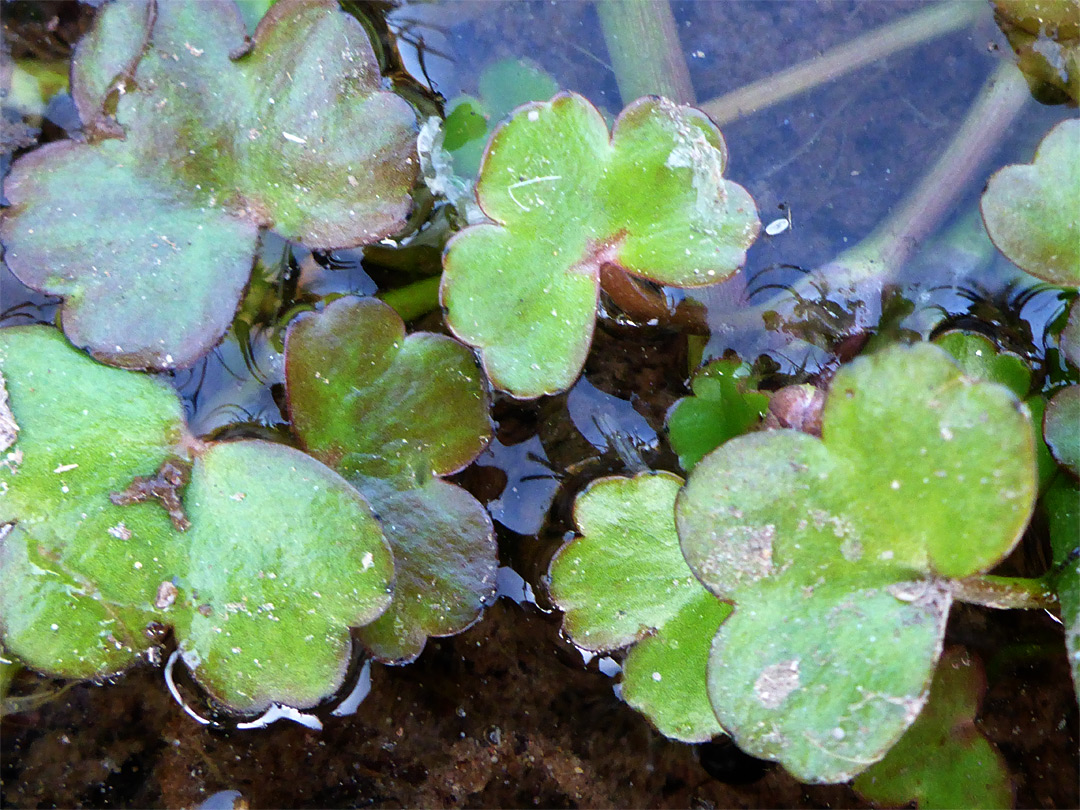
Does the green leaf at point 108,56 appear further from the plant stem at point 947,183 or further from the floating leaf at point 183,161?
the plant stem at point 947,183

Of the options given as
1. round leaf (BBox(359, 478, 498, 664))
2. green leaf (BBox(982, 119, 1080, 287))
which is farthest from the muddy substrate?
green leaf (BBox(982, 119, 1080, 287))

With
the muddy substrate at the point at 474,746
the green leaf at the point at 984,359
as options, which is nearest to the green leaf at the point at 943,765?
the muddy substrate at the point at 474,746

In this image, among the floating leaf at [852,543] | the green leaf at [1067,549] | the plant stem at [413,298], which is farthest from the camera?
the plant stem at [413,298]

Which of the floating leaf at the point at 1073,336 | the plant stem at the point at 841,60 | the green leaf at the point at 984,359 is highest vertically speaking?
the plant stem at the point at 841,60

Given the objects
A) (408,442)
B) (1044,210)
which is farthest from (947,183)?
(408,442)

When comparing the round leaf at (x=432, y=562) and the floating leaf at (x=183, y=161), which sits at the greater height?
the floating leaf at (x=183, y=161)

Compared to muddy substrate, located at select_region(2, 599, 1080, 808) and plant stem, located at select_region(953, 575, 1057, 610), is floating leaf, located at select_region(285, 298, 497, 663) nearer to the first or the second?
muddy substrate, located at select_region(2, 599, 1080, 808)

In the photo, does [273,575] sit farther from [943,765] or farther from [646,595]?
[943,765]
